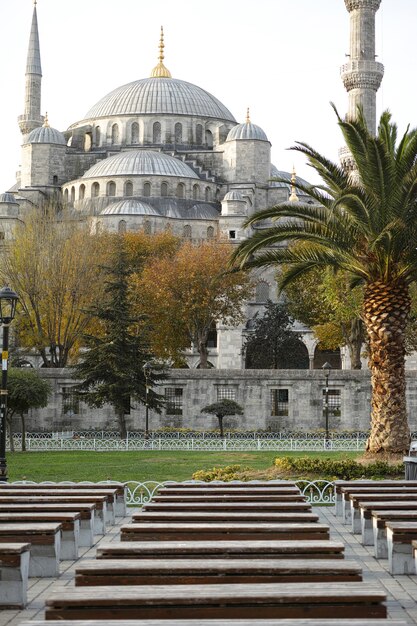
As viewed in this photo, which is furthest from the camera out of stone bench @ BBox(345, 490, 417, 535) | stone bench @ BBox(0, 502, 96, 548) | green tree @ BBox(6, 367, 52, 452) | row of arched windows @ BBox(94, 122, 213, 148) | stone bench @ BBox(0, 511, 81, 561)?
row of arched windows @ BBox(94, 122, 213, 148)

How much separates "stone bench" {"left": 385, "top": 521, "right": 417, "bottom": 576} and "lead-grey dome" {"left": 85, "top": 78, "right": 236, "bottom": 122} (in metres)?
67.5

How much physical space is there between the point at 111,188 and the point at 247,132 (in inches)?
433

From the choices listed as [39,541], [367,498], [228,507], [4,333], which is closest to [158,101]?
[4,333]

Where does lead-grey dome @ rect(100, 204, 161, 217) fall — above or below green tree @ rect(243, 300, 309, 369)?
above

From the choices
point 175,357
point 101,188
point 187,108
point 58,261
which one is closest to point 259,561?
point 58,261

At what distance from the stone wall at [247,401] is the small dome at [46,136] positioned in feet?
128

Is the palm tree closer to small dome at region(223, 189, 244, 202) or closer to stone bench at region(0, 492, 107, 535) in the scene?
stone bench at region(0, 492, 107, 535)

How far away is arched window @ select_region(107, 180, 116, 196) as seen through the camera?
64938 mm

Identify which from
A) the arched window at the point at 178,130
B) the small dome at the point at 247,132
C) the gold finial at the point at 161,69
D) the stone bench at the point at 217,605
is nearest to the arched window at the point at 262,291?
the small dome at the point at 247,132

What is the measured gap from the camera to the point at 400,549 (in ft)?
28.4

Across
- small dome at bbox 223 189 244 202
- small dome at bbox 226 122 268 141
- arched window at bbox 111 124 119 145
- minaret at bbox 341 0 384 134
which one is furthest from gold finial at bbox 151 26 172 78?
minaret at bbox 341 0 384 134

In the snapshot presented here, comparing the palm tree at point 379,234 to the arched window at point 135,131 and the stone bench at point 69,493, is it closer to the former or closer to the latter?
the stone bench at point 69,493

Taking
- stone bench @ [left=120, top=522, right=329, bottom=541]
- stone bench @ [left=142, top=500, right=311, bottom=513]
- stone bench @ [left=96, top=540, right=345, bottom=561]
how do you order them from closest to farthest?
1. stone bench @ [left=96, top=540, right=345, bottom=561]
2. stone bench @ [left=120, top=522, right=329, bottom=541]
3. stone bench @ [left=142, top=500, right=311, bottom=513]

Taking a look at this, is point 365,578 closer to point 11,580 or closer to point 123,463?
point 11,580
